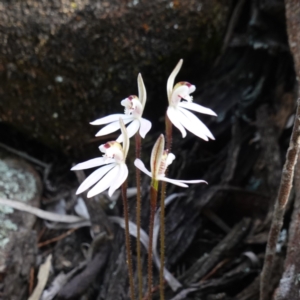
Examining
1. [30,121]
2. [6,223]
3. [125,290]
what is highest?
[30,121]

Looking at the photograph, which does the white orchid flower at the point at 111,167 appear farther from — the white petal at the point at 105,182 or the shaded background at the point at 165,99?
the shaded background at the point at 165,99

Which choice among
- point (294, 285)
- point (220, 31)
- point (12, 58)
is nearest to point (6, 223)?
point (12, 58)

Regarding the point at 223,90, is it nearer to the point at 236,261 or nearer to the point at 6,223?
the point at 236,261

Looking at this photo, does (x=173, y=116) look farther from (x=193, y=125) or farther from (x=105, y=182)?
(x=105, y=182)

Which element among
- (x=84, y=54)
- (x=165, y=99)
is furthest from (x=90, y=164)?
(x=165, y=99)

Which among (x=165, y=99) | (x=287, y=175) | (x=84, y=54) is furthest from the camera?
(x=165, y=99)

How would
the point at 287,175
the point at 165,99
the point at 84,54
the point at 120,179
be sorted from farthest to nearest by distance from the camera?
the point at 165,99 < the point at 84,54 < the point at 287,175 < the point at 120,179

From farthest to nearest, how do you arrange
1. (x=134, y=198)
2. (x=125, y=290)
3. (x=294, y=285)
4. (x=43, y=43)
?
(x=134, y=198) < (x=43, y=43) < (x=125, y=290) < (x=294, y=285)

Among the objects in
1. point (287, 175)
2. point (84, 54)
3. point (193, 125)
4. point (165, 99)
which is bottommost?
point (287, 175)
